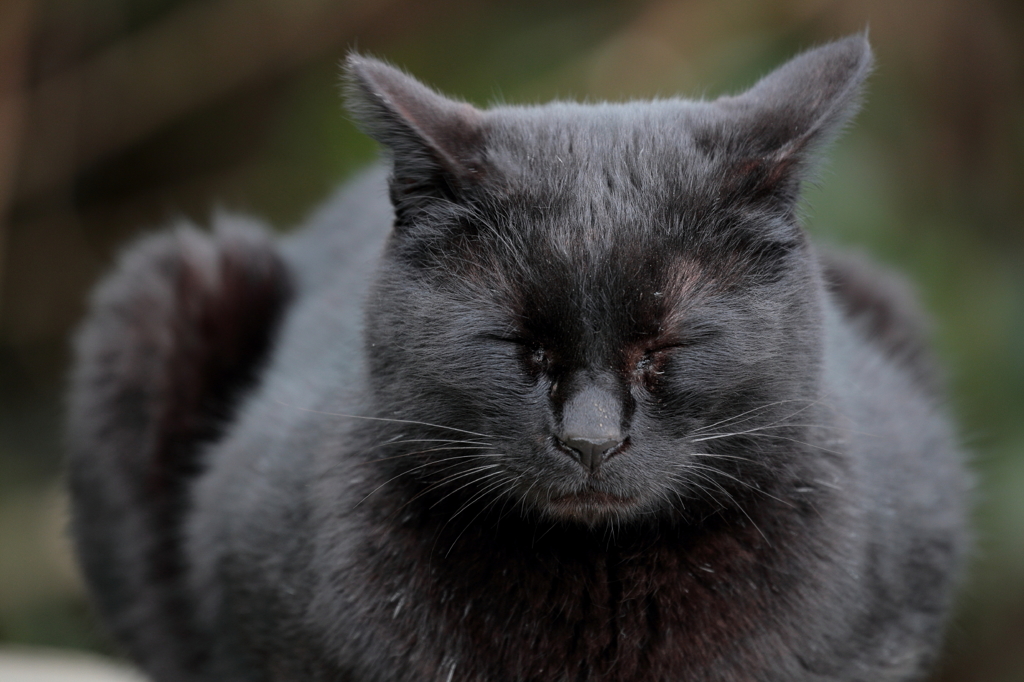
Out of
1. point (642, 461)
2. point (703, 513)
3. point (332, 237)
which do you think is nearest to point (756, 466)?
point (703, 513)

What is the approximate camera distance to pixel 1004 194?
559cm

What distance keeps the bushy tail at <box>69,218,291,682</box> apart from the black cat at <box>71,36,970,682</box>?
0.58 meters

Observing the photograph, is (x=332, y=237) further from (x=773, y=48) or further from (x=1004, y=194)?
(x=1004, y=194)

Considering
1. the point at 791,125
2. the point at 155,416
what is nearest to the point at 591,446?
the point at 791,125

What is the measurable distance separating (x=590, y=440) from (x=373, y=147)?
170 inches

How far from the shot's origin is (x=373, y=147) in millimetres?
6238

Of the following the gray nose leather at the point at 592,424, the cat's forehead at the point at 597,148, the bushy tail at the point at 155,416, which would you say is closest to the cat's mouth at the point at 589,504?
the gray nose leather at the point at 592,424

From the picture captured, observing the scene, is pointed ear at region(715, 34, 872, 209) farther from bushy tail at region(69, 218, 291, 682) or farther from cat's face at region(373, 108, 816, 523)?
bushy tail at region(69, 218, 291, 682)

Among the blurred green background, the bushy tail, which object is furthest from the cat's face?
the blurred green background

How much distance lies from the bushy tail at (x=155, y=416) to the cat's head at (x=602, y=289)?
1.57m

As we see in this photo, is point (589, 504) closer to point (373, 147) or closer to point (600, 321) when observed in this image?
point (600, 321)

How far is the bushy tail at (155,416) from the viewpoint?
3928mm

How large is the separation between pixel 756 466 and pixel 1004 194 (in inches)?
144

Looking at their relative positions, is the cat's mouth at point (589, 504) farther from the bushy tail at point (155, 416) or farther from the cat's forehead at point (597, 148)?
the bushy tail at point (155, 416)
